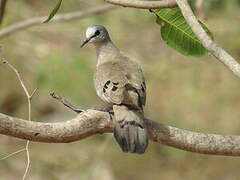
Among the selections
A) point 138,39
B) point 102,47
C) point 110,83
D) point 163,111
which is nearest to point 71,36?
point 138,39

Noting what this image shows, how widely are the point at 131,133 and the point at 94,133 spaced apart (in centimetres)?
36

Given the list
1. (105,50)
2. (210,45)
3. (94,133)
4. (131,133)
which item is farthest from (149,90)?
(210,45)

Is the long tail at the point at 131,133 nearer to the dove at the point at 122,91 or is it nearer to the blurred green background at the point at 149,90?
the dove at the point at 122,91

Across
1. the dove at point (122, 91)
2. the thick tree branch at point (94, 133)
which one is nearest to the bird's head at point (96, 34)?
the dove at point (122, 91)

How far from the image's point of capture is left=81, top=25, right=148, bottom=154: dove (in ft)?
11.3

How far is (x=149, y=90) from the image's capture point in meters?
9.15

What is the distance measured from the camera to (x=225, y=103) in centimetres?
877

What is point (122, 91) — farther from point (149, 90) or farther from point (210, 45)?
point (149, 90)

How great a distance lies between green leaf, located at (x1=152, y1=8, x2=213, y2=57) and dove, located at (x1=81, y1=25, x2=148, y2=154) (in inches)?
17.4

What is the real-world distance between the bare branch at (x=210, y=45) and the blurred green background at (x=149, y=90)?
448 centimetres

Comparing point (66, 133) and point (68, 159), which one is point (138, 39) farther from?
point (66, 133)

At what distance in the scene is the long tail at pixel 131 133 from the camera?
343cm

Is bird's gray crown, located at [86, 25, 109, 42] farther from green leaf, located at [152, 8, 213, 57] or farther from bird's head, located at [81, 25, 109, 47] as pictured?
green leaf, located at [152, 8, 213, 57]

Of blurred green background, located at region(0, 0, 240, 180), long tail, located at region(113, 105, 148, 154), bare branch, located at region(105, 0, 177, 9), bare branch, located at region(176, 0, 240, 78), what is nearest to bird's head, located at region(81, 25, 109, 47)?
long tail, located at region(113, 105, 148, 154)
